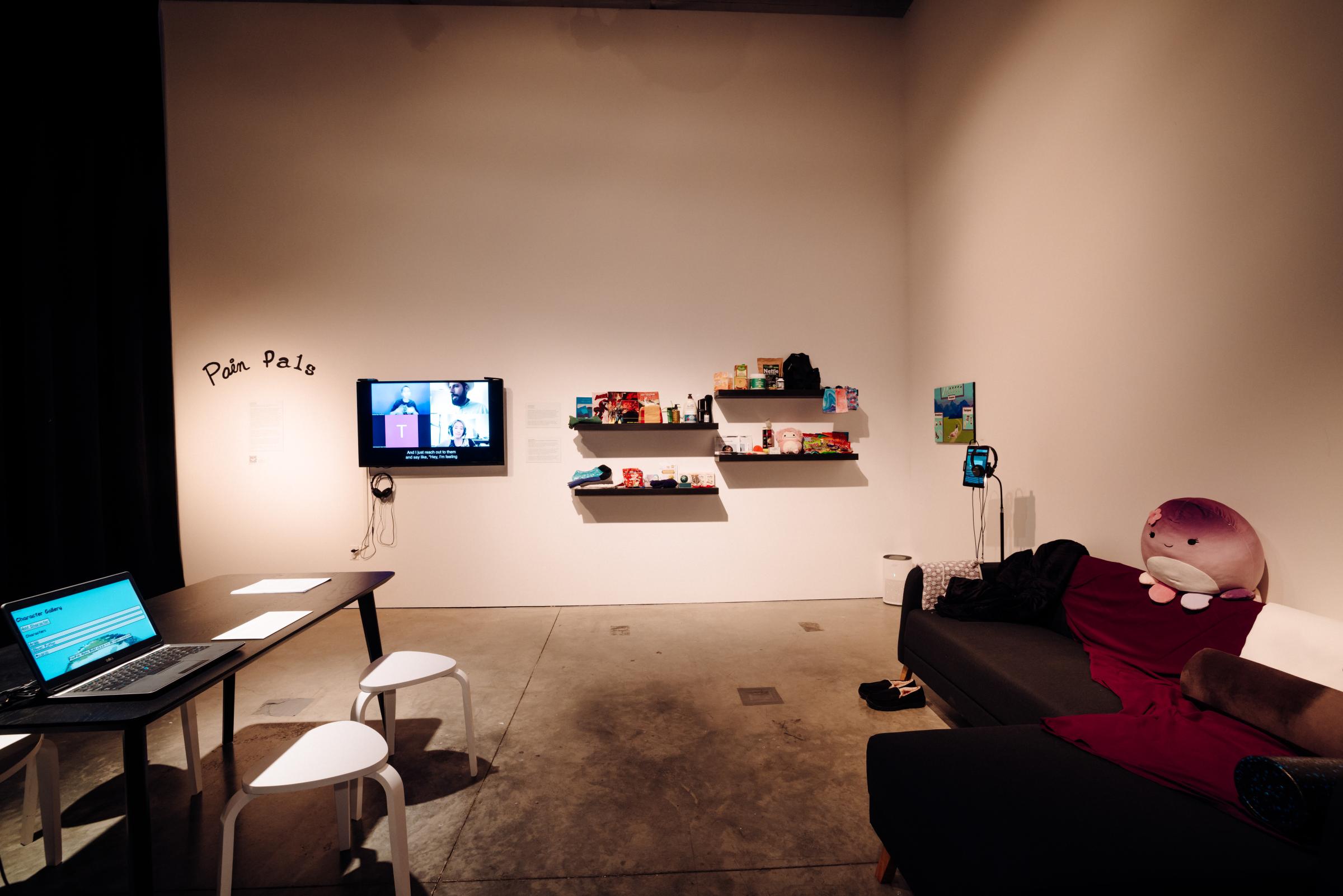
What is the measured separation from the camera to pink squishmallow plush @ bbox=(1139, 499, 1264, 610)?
6.50ft

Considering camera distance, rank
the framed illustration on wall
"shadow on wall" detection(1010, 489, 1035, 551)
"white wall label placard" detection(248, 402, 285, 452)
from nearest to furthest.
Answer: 1. "shadow on wall" detection(1010, 489, 1035, 551)
2. the framed illustration on wall
3. "white wall label placard" detection(248, 402, 285, 452)

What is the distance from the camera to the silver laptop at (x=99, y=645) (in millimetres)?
1308

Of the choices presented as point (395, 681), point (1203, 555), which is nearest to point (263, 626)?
point (395, 681)

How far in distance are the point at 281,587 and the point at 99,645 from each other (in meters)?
0.79

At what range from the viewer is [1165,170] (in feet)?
7.88

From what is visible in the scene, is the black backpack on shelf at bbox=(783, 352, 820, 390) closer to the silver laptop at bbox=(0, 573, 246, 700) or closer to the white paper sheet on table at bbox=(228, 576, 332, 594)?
the white paper sheet on table at bbox=(228, 576, 332, 594)

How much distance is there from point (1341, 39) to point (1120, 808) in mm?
2487

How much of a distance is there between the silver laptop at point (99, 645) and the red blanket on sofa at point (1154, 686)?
245 centimetres

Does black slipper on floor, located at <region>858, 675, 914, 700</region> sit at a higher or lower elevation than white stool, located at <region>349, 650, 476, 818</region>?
lower

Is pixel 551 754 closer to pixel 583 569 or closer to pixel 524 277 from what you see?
pixel 583 569

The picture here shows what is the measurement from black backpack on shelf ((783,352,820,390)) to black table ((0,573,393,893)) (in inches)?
127

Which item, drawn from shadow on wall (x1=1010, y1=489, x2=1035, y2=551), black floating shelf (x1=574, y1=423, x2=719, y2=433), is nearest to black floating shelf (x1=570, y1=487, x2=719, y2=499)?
black floating shelf (x1=574, y1=423, x2=719, y2=433)

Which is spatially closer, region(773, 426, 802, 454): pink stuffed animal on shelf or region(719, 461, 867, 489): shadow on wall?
region(773, 426, 802, 454): pink stuffed animal on shelf

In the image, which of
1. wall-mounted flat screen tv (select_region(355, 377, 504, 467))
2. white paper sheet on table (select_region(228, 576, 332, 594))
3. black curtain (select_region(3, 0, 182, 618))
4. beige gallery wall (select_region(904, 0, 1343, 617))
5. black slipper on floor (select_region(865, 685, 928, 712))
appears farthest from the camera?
wall-mounted flat screen tv (select_region(355, 377, 504, 467))
